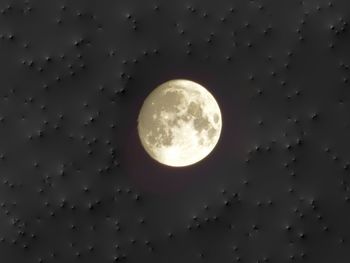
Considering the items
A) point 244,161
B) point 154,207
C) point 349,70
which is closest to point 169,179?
point 154,207

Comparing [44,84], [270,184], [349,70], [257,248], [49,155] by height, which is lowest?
[257,248]

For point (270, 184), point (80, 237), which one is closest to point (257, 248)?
point (270, 184)

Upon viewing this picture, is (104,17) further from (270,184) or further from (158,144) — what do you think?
(270,184)

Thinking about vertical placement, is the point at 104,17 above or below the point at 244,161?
above
